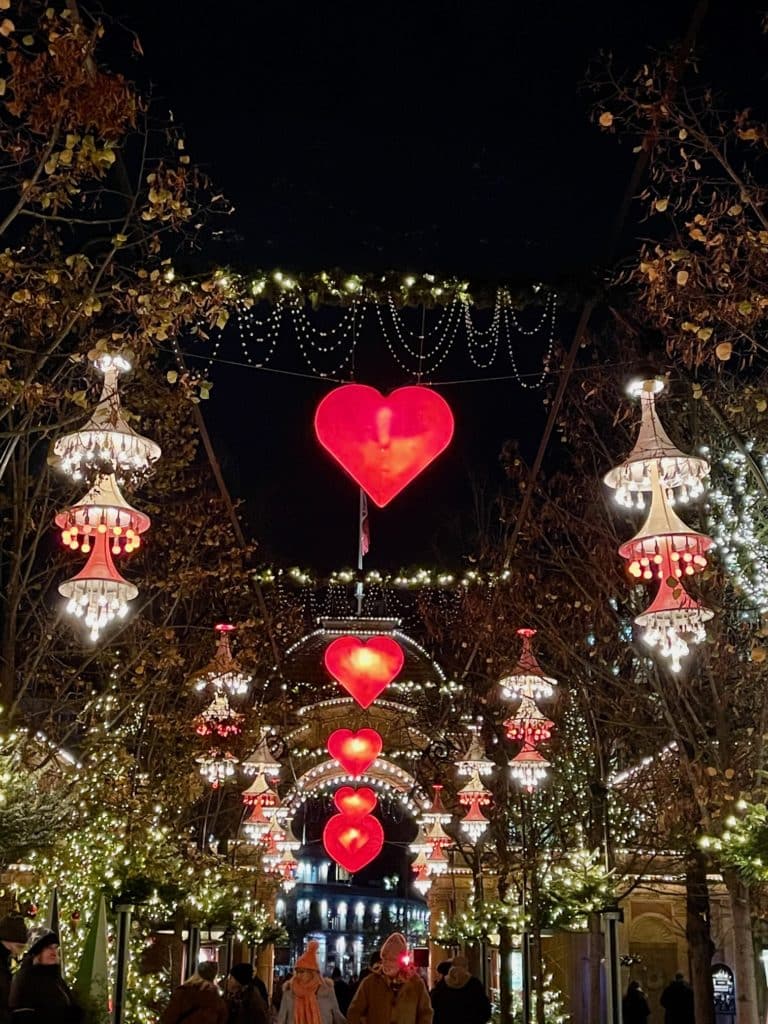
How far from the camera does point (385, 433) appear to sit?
916 centimetres

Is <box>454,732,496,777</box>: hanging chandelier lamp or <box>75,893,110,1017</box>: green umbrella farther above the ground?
<box>454,732,496,777</box>: hanging chandelier lamp

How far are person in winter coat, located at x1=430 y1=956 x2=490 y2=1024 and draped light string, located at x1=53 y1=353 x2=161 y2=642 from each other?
5604mm

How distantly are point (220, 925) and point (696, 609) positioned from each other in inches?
796

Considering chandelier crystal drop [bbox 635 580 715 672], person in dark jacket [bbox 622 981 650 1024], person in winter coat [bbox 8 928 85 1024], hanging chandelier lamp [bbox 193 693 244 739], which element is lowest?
person in dark jacket [bbox 622 981 650 1024]

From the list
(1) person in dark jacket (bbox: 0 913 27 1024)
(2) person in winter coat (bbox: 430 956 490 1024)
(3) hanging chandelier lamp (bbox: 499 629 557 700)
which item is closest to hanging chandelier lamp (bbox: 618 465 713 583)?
(1) person in dark jacket (bbox: 0 913 27 1024)

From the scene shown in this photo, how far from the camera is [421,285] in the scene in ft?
33.1

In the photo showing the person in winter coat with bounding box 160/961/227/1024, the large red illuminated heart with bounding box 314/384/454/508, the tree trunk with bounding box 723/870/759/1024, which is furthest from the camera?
the tree trunk with bounding box 723/870/759/1024

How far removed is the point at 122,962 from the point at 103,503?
8.12m

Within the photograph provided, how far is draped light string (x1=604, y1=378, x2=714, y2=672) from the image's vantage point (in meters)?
7.80

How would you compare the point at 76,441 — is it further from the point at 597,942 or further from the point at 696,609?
the point at 597,942

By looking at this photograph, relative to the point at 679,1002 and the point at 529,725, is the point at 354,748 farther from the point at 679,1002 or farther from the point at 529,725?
the point at 679,1002

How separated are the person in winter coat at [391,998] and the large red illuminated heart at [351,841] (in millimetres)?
15721

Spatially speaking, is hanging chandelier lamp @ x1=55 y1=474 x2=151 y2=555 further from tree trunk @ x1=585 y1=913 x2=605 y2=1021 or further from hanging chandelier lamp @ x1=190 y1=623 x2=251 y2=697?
tree trunk @ x1=585 y1=913 x2=605 y2=1021

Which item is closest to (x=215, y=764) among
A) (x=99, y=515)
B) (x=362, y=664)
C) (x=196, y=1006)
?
(x=362, y=664)
